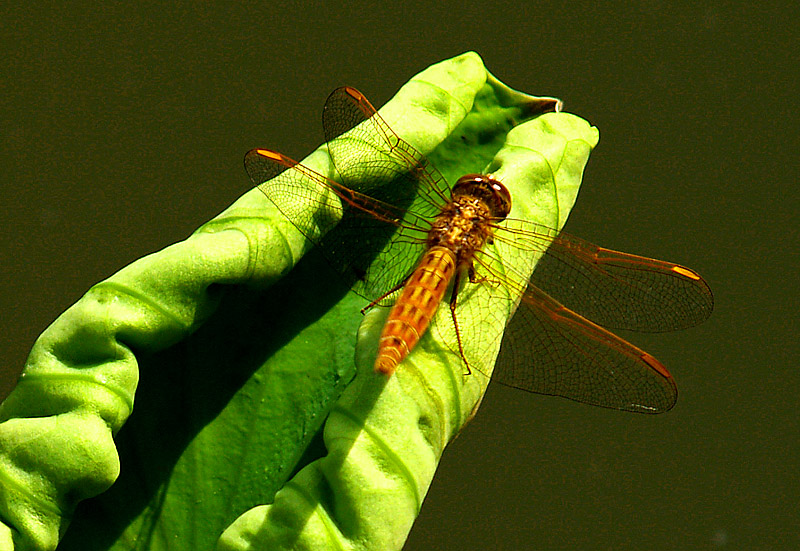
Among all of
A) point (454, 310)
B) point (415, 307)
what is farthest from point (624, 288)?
Answer: point (415, 307)

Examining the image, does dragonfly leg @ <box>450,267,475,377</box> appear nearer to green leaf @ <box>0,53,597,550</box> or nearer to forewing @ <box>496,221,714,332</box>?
green leaf @ <box>0,53,597,550</box>

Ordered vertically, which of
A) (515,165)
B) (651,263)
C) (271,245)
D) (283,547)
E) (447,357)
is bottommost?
(283,547)

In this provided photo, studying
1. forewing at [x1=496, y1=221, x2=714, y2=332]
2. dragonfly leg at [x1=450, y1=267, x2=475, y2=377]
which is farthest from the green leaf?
forewing at [x1=496, y1=221, x2=714, y2=332]

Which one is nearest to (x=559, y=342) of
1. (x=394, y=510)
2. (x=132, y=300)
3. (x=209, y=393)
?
(x=394, y=510)

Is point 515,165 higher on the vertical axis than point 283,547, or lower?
higher

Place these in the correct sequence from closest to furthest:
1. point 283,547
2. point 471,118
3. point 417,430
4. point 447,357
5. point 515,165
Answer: point 283,547 < point 417,430 < point 447,357 < point 515,165 < point 471,118

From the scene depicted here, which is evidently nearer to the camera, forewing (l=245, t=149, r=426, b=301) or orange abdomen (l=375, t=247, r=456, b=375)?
orange abdomen (l=375, t=247, r=456, b=375)

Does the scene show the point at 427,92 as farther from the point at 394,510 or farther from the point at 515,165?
the point at 394,510
